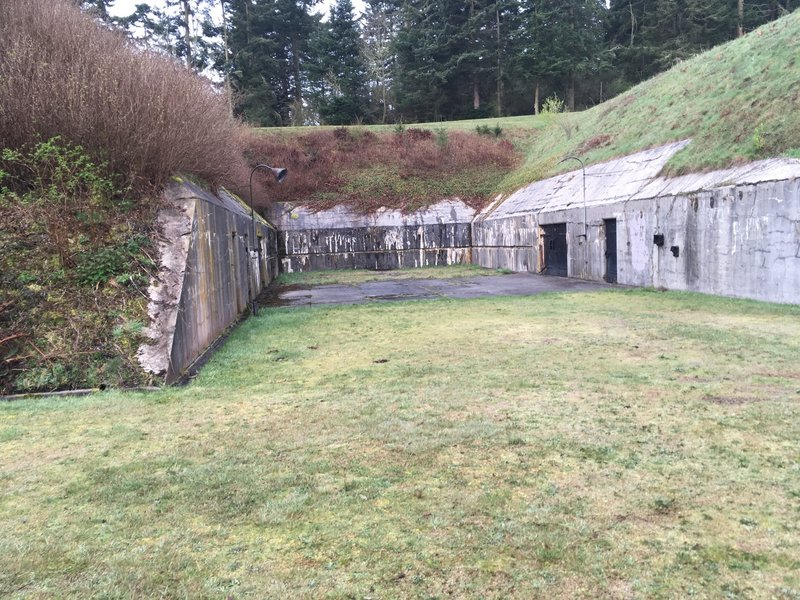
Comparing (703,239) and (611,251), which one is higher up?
(703,239)

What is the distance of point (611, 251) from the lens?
16.0 meters

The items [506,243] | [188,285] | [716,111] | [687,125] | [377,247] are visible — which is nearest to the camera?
[188,285]

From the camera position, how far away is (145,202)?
301 inches

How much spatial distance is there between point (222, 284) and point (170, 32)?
36.7 meters

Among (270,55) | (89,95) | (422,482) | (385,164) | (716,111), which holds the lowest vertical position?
(422,482)

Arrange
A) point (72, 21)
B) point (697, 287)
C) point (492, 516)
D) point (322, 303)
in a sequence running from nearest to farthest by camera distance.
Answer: point (492, 516)
point (72, 21)
point (697, 287)
point (322, 303)

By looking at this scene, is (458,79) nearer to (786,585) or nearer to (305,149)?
(305,149)

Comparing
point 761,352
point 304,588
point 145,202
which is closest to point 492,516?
point 304,588

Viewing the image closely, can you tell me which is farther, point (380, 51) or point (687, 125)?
point (380, 51)

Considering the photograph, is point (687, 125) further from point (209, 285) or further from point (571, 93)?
point (571, 93)

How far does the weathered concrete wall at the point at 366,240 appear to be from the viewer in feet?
89.6

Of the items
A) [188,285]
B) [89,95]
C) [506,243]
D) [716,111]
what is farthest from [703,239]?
[89,95]

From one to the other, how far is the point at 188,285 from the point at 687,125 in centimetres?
1433

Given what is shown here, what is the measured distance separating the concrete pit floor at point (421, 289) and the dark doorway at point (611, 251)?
0.52 m
